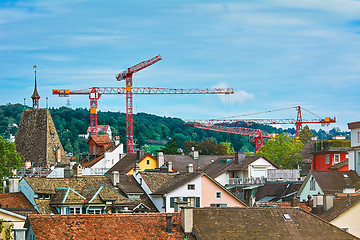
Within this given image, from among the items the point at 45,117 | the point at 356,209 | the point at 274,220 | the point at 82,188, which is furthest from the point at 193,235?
the point at 45,117

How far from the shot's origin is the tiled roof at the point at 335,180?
250 feet

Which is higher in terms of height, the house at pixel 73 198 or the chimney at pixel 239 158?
the chimney at pixel 239 158

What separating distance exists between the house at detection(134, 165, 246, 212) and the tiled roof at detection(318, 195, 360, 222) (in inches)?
507

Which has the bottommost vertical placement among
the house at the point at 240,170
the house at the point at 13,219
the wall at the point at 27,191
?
the house at the point at 13,219

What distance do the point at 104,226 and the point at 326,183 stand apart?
105 ft

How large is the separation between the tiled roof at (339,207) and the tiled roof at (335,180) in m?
14.5

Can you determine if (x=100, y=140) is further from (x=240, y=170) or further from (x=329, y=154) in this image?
(x=240, y=170)

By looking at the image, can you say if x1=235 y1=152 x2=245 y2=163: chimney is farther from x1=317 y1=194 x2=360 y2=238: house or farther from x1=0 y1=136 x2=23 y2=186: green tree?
x1=317 y1=194 x2=360 y2=238: house

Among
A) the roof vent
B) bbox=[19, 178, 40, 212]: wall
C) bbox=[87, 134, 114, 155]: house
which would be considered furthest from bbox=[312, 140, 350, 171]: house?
the roof vent

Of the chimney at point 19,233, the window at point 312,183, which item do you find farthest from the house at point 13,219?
the window at point 312,183

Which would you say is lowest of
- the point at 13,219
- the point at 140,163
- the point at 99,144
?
the point at 13,219

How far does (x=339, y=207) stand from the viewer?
59.5m

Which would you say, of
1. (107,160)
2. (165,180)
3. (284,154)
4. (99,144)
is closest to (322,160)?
(284,154)

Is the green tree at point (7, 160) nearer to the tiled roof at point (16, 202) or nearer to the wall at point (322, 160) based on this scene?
the tiled roof at point (16, 202)
